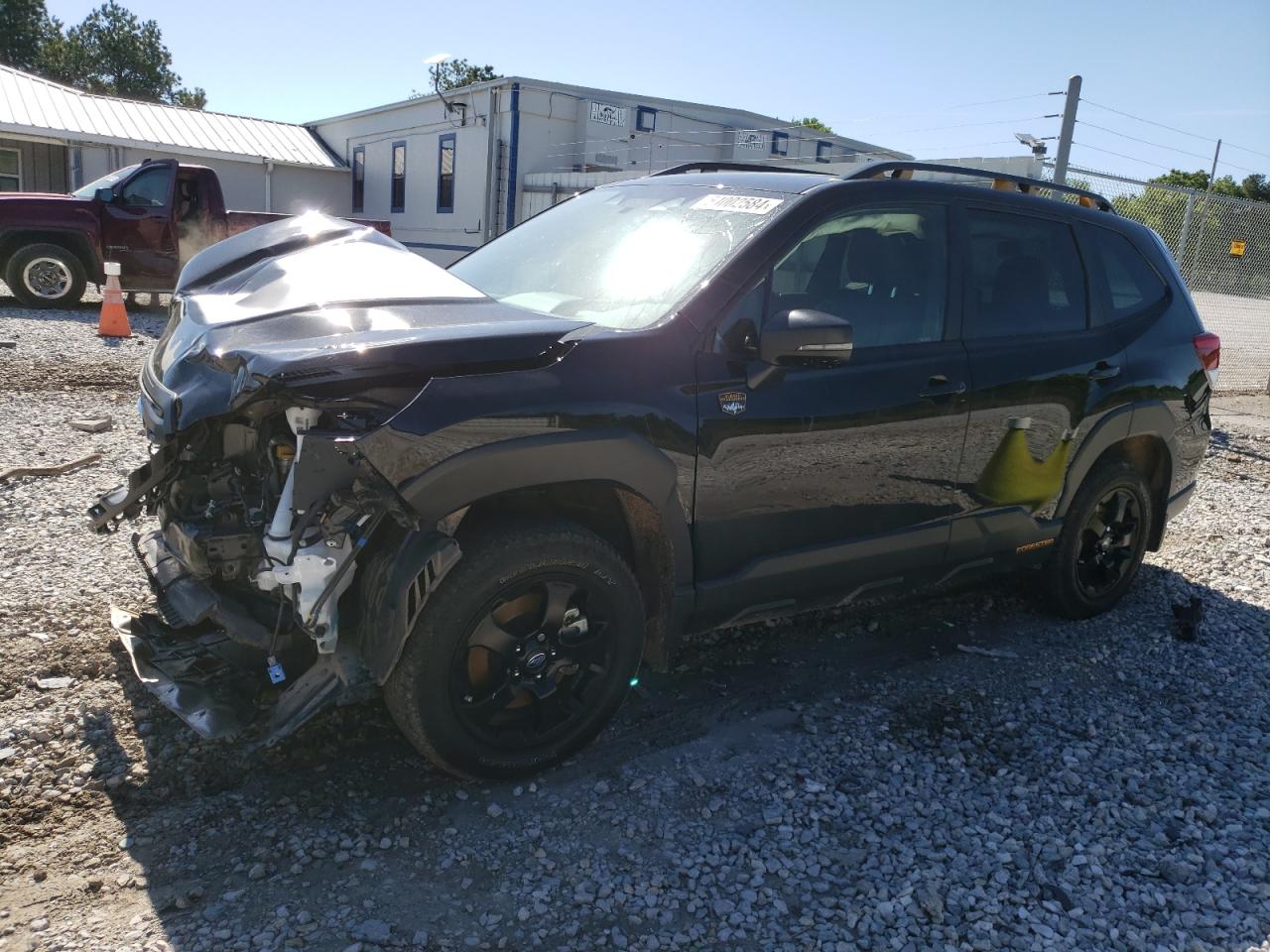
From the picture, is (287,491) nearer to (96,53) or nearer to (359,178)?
(359,178)

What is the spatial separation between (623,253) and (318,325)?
1.27m

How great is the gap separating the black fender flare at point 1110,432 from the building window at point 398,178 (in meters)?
21.6

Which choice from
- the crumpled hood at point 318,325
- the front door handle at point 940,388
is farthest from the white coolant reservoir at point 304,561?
the front door handle at point 940,388

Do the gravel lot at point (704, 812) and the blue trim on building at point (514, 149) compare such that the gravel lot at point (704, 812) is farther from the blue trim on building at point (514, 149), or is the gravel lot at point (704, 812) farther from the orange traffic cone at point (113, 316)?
the blue trim on building at point (514, 149)

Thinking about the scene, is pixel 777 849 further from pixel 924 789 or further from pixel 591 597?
pixel 591 597

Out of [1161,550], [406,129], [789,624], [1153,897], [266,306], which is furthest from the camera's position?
[406,129]

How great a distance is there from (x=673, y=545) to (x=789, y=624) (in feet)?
5.13

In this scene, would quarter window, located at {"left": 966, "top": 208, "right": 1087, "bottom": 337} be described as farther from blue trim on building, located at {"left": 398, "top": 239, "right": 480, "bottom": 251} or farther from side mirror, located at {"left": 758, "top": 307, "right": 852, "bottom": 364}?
blue trim on building, located at {"left": 398, "top": 239, "right": 480, "bottom": 251}

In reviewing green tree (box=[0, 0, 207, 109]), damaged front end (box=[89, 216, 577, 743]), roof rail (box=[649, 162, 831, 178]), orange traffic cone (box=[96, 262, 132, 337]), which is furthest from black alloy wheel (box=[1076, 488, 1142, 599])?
green tree (box=[0, 0, 207, 109])

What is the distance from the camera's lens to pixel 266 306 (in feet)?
9.69

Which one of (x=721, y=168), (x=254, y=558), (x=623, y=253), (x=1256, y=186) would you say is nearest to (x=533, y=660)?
(x=254, y=558)

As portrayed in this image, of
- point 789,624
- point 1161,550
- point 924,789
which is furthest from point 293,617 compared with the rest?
point 1161,550

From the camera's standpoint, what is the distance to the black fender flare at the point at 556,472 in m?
2.64

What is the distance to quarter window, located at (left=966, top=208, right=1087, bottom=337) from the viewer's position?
3889mm
